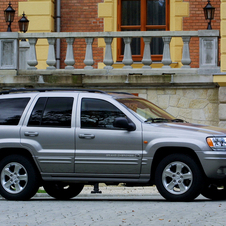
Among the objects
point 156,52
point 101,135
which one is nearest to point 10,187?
point 101,135

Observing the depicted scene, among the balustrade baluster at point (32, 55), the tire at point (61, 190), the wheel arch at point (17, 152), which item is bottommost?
the tire at point (61, 190)

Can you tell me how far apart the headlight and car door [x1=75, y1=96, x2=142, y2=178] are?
1.05 m

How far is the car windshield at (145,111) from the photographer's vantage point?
9.33m

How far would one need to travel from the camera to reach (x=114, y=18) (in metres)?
17.9

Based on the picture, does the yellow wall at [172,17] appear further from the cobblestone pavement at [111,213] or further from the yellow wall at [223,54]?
the cobblestone pavement at [111,213]

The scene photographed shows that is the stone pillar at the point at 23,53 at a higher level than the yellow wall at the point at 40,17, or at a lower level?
lower

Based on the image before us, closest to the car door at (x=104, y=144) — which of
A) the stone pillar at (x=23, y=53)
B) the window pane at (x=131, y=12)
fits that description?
the stone pillar at (x=23, y=53)

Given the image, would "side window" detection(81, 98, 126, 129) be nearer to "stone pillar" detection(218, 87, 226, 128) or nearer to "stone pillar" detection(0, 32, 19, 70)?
"stone pillar" detection(218, 87, 226, 128)

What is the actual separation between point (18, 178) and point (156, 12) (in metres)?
9.68

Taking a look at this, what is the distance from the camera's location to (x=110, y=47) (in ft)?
45.9

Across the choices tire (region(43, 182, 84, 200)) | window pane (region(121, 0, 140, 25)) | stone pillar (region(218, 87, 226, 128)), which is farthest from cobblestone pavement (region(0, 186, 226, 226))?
window pane (region(121, 0, 140, 25))

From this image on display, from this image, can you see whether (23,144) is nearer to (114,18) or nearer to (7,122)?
(7,122)

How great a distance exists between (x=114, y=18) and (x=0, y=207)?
10.3m

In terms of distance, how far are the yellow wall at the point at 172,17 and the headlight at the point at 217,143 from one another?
8607 millimetres
